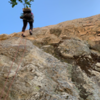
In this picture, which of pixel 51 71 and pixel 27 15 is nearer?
pixel 51 71

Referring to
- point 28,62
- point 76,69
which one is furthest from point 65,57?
point 28,62

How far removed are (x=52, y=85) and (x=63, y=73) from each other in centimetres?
75

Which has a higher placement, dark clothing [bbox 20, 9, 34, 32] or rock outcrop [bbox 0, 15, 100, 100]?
dark clothing [bbox 20, 9, 34, 32]

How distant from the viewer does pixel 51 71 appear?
409cm

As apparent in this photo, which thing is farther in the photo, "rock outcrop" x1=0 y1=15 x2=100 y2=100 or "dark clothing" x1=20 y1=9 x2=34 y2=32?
"dark clothing" x1=20 y1=9 x2=34 y2=32

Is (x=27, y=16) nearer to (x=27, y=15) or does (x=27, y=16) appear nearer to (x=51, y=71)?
(x=27, y=15)

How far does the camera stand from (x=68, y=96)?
3383 millimetres

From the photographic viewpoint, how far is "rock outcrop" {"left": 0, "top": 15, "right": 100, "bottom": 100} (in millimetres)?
3248

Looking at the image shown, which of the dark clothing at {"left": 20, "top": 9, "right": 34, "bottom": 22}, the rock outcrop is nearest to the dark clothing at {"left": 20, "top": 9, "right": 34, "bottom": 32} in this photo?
the dark clothing at {"left": 20, "top": 9, "right": 34, "bottom": 22}

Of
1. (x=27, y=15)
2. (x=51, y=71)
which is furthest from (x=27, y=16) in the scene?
(x=51, y=71)

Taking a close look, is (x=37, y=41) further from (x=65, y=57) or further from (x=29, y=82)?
(x=29, y=82)

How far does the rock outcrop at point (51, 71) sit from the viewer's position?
128 inches

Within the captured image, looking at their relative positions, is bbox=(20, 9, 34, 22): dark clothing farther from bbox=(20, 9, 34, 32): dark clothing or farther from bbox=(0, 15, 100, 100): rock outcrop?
bbox=(0, 15, 100, 100): rock outcrop

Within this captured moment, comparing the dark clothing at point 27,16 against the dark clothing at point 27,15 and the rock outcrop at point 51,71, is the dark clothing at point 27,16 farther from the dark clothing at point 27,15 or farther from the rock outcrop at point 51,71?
the rock outcrop at point 51,71
